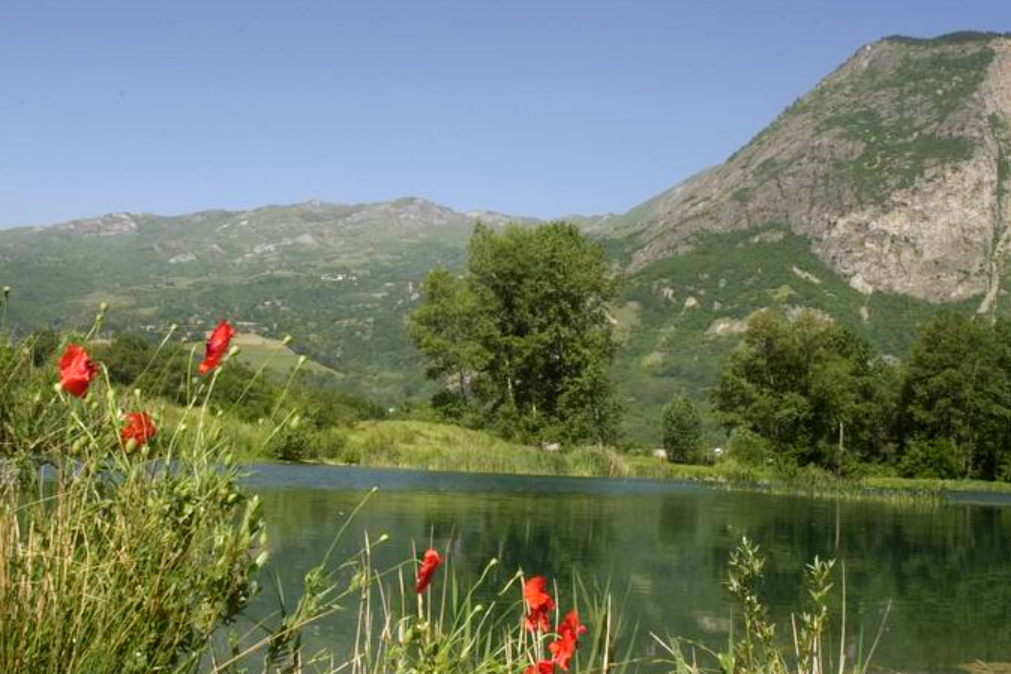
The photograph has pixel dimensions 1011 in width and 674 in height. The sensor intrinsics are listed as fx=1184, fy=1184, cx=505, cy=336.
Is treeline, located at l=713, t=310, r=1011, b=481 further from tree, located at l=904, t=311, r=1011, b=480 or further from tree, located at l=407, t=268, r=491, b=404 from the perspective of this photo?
tree, located at l=407, t=268, r=491, b=404

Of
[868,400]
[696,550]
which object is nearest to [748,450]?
[868,400]

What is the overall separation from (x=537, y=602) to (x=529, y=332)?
4802cm

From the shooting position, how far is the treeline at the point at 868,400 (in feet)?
175

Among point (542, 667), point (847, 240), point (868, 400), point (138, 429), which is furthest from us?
point (847, 240)

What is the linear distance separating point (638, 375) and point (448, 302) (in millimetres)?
87456

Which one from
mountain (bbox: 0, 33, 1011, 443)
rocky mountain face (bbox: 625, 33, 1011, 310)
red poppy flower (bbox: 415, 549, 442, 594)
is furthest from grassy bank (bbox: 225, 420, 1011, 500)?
rocky mountain face (bbox: 625, 33, 1011, 310)

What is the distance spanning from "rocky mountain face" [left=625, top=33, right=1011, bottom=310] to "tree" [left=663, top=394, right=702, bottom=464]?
4302 inches

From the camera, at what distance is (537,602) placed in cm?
372

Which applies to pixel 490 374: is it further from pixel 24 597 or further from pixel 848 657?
pixel 24 597

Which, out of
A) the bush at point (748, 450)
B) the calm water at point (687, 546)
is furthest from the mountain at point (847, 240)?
the calm water at point (687, 546)

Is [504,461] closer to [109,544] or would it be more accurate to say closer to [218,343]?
[218,343]

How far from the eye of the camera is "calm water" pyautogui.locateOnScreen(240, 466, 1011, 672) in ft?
35.4

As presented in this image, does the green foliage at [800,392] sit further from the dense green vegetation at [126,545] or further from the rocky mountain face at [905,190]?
the rocky mountain face at [905,190]

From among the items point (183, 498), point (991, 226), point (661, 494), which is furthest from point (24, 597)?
point (991, 226)
